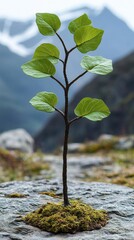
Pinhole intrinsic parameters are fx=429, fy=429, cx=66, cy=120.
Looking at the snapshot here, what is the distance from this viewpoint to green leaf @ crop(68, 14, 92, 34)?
431 cm

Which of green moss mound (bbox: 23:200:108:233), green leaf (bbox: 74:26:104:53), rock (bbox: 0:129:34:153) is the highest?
rock (bbox: 0:129:34:153)

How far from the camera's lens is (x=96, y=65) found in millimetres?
4355

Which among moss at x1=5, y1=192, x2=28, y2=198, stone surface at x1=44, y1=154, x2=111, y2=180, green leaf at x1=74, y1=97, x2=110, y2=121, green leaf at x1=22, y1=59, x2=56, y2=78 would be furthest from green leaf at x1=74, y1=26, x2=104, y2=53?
stone surface at x1=44, y1=154, x2=111, y2=180

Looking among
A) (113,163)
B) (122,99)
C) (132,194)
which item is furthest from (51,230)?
(122,99)

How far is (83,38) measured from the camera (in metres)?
4.29

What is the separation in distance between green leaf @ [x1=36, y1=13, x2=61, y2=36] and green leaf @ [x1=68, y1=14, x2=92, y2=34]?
13 cm

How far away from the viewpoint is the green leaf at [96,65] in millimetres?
4281

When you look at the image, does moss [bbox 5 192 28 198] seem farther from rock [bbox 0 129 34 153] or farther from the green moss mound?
rock [bbox 0 129 34 153]

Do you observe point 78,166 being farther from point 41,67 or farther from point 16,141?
point 41,67

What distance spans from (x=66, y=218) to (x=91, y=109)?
111 cm

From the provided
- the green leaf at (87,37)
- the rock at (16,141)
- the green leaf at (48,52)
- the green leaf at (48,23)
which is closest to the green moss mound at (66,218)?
the green leaf at (48,52)

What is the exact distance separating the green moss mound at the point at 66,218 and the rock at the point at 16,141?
2501 cm

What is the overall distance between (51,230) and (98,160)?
56.2 ft

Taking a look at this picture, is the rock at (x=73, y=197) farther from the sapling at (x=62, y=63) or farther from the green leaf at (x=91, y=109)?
the green leaf at (x=91, y=109)
